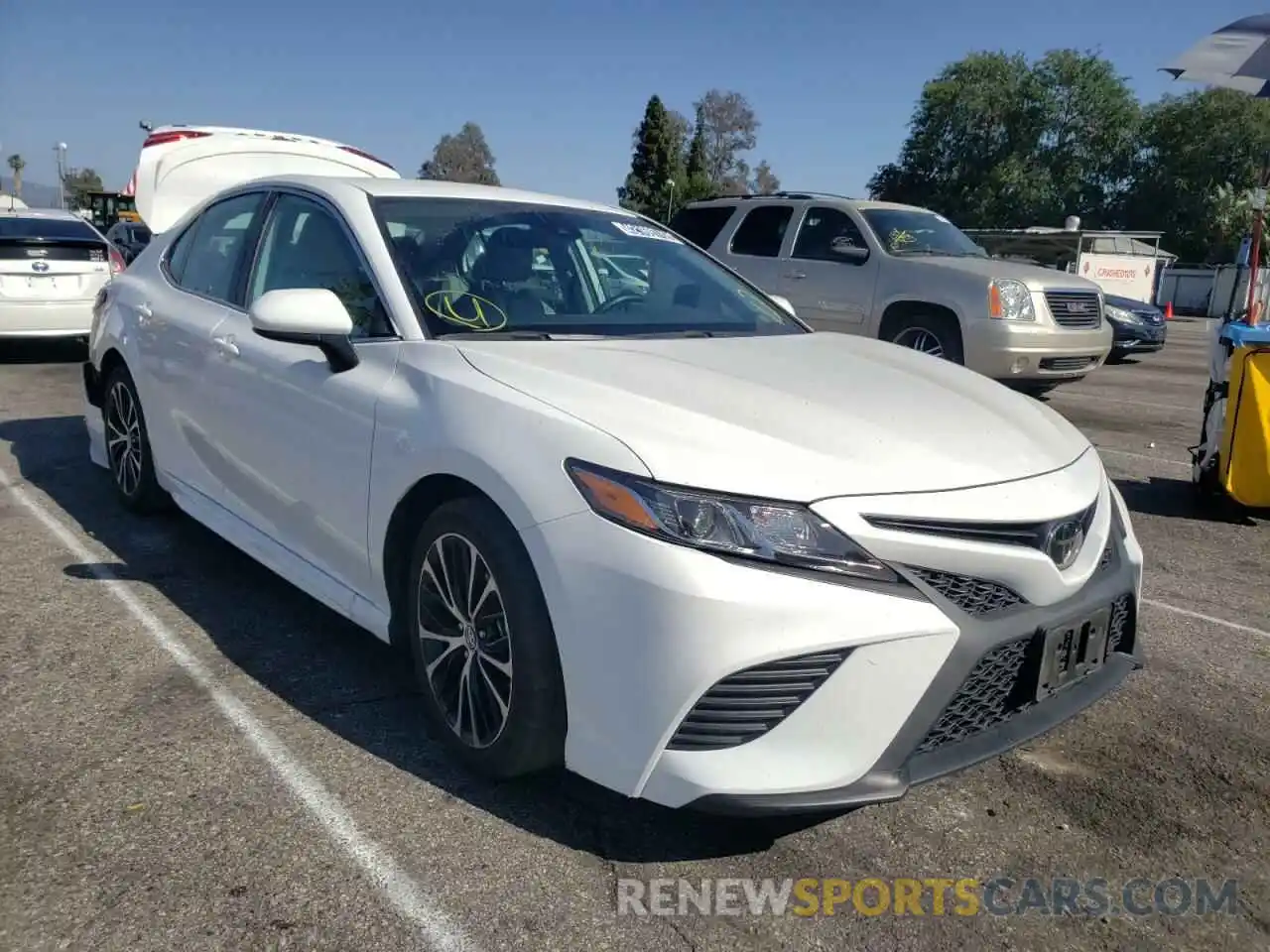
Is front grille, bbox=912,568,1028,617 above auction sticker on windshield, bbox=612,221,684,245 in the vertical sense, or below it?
below

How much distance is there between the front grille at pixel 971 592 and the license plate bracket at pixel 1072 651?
0.15 meters

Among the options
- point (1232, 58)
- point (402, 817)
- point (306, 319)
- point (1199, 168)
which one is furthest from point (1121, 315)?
point (1199, 168)

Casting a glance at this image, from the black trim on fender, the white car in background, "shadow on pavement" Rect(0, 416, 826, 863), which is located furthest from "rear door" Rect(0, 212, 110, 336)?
the black trim on fender

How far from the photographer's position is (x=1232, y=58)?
8.84 meters

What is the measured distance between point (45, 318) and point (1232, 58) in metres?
10.8

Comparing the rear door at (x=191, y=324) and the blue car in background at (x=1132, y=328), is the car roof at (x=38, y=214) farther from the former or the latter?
the blue car in background at (x=1132, y=328)

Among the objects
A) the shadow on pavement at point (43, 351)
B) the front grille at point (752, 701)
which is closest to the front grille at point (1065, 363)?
the front grille at point (752, 701)

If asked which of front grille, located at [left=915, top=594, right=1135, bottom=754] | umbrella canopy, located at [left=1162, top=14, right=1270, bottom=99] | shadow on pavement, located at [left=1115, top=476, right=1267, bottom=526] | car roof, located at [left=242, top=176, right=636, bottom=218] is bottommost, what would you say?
shadow on pavement, located at [left=1115, top=476, right=1267, bottom=526]

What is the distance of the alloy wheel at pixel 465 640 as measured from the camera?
2.67m

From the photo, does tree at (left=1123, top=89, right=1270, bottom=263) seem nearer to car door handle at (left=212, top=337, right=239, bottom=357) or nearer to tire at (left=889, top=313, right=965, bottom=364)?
tire at (left=889, top=313, right=965, bottom=364)

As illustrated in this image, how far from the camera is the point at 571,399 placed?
261 cm

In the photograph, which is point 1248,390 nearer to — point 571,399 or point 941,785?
point 941,785

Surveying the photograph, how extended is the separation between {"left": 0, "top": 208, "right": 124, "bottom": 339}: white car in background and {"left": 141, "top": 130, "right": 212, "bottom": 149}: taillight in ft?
8.78

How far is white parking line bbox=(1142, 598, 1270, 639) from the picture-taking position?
14.0 ft
